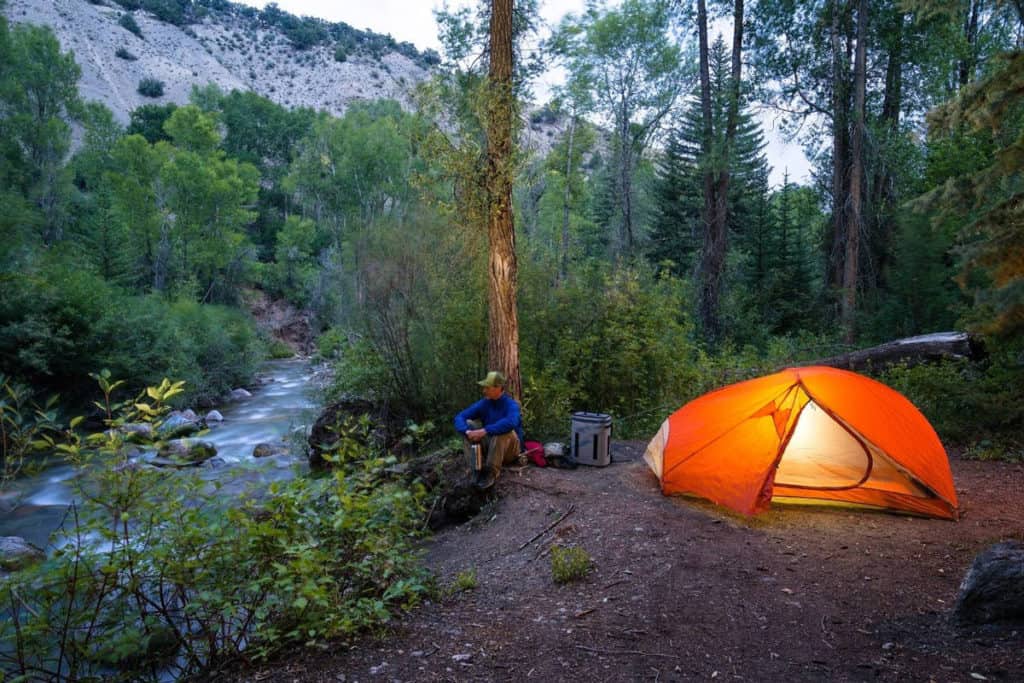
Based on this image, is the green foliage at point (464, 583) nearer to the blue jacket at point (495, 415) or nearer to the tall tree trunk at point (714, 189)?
the blue jacket at point (495, 415)

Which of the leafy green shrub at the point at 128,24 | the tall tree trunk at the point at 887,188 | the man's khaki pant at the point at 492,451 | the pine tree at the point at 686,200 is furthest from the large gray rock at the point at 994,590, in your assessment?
the leafy green shrub at the point at 128,24

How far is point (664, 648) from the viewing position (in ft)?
11.8

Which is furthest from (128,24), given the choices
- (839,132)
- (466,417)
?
(466,417)

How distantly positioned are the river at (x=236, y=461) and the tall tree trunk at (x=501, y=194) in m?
2.89

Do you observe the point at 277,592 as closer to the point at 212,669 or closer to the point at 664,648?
the point at 212,669

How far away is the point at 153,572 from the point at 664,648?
9.78 feet

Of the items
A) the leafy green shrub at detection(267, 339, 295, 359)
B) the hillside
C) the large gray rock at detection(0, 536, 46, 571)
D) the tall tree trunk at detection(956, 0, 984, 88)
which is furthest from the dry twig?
the hillside

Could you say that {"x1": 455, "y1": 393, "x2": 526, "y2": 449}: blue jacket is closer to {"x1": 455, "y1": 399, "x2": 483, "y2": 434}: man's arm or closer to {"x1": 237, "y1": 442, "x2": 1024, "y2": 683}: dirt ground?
{"x1": 455, "y1": 399, "x2": 483, "y2": 434}: man's arm

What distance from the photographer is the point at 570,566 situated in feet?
15.6

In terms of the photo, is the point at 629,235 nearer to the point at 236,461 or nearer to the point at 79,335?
the point at 236,461

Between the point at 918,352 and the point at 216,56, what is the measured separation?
308ft

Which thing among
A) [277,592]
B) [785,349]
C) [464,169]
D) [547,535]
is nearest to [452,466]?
[547,535]

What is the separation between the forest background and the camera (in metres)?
7.82

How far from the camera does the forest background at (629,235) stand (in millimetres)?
7818
